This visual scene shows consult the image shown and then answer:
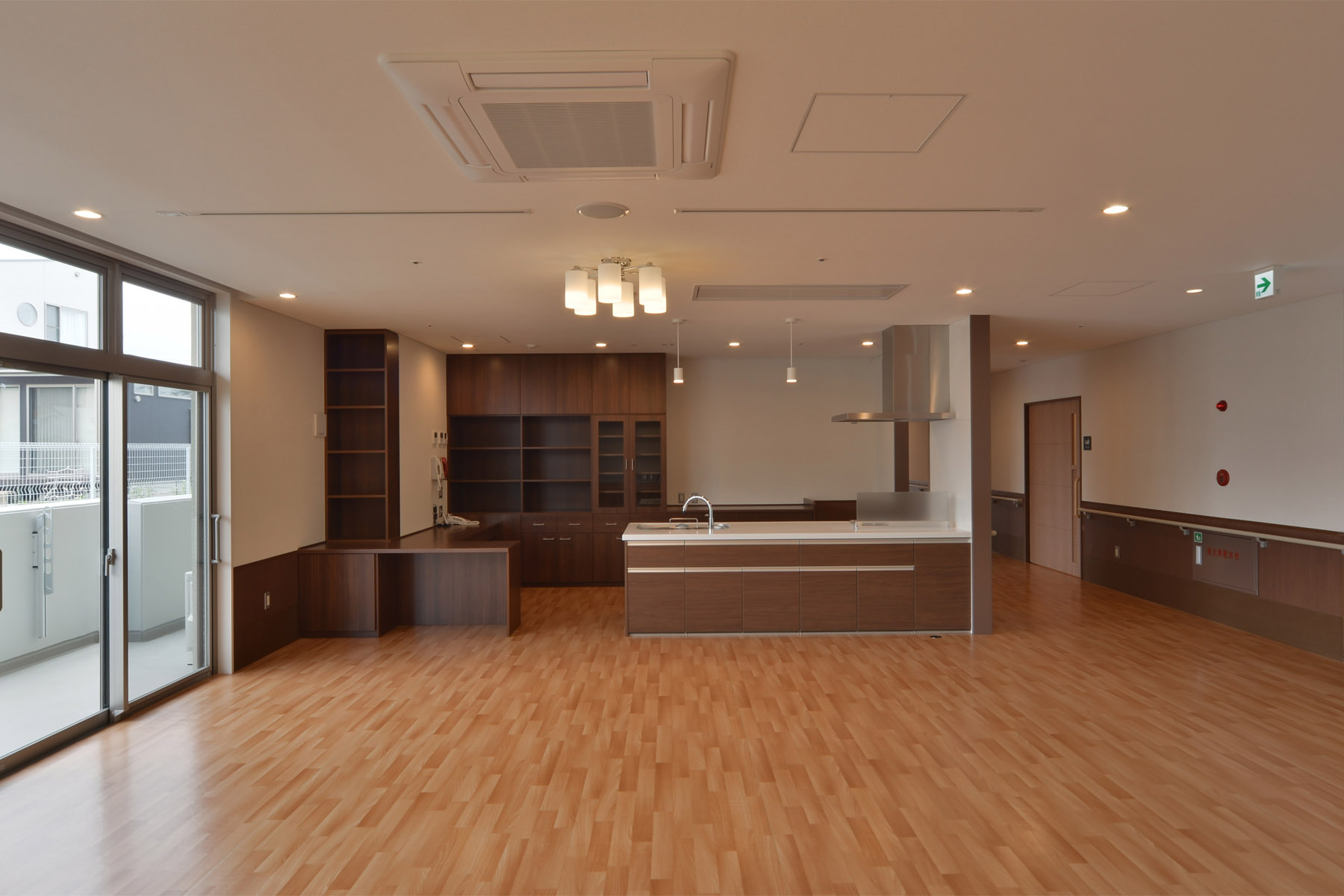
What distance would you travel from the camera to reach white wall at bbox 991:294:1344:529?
5.36 metres

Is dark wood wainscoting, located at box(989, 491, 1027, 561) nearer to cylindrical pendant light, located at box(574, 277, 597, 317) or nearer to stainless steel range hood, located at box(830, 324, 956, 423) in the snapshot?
stainless steel range hood, located at box(830, 324, 956, 423)

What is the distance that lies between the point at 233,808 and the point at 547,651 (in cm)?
264

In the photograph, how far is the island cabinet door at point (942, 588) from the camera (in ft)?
19.6

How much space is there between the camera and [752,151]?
2654 millimetres

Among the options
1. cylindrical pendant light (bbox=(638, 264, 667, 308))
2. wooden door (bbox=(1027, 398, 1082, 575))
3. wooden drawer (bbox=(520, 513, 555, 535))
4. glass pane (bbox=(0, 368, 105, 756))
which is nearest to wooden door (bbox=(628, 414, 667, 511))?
wooden drawer (bbox=(520, 513, 555, 535))

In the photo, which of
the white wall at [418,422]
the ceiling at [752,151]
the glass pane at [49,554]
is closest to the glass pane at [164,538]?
the glass pane at [49,554]

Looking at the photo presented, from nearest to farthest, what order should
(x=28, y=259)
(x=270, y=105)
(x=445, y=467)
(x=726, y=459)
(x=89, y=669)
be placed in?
(x=270, y=105) < (x=28, y=259) < (x=89, y=669) < (x=445, y=467) < (x=726, y=459)

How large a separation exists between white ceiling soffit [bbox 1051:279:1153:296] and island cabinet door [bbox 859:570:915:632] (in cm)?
244

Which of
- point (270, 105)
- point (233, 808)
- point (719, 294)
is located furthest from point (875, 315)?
point (233, 808)

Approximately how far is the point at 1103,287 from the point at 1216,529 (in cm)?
284

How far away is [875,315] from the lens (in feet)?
19.9

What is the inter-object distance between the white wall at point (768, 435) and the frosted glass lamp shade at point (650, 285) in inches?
204

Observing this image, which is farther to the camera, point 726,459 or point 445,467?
point 726,459

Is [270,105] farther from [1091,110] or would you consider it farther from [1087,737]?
[1087,737]
